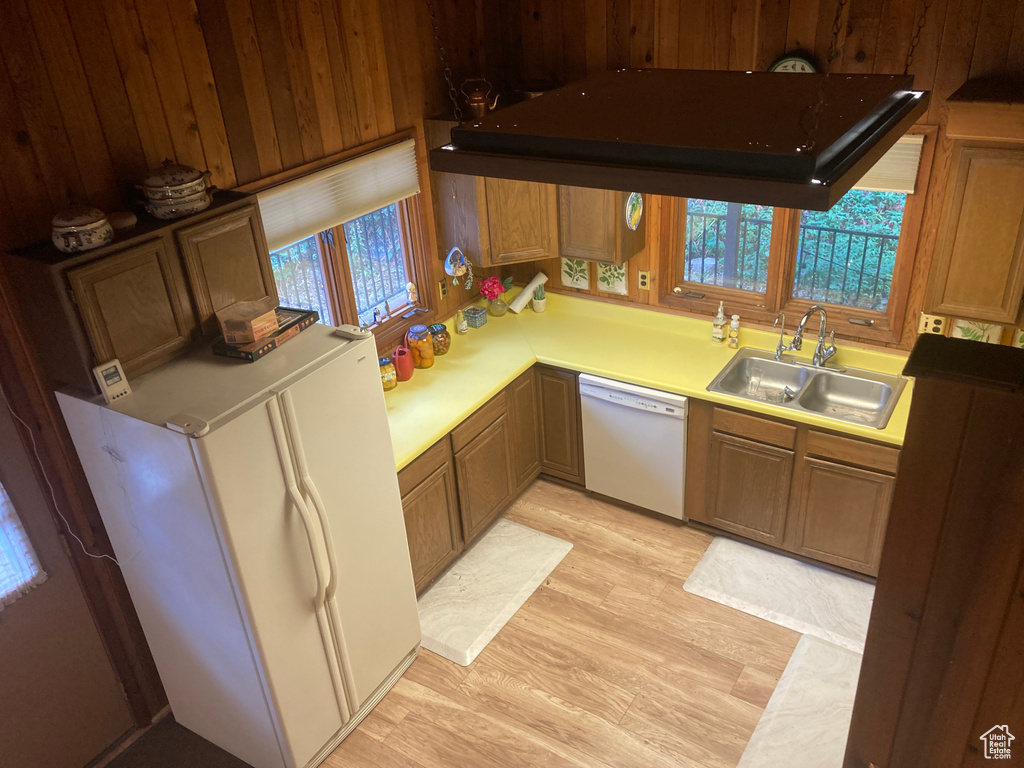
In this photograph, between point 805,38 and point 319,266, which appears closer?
point 805,38

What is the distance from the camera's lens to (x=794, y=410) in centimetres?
366

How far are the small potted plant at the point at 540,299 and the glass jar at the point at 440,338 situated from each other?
0.65 m

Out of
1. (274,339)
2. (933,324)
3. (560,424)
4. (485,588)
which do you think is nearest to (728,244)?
(933,324)

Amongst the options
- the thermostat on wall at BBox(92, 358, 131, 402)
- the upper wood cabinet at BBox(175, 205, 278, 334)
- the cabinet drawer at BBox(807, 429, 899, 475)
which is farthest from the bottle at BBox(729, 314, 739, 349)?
the thermostat on wall at BBox(92, 358, 131, 402)

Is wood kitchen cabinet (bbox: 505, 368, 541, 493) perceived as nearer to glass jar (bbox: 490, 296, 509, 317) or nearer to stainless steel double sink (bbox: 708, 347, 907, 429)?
glass jar (bbox: 490, 296, 509, 317)

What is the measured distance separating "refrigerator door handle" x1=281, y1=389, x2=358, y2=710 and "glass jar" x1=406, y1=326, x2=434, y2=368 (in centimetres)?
135

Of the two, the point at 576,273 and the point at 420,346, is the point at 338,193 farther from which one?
the point at 576,273

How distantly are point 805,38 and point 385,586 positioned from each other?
9.33ft

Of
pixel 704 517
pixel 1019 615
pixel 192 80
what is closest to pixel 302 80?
pixel 192 80

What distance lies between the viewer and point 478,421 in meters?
3.99

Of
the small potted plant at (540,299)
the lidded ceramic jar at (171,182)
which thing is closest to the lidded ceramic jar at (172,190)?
the lidded ceramic jar at (171,182)

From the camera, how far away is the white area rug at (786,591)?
145 inches

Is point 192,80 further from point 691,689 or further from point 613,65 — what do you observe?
point 691,689

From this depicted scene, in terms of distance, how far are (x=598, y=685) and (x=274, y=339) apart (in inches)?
75.8
